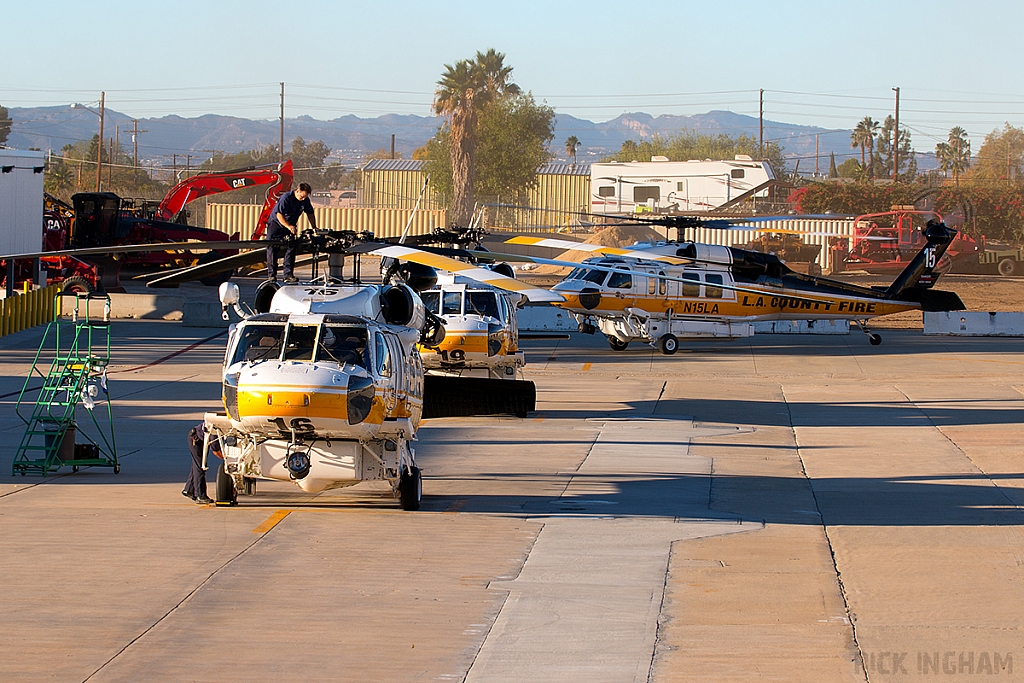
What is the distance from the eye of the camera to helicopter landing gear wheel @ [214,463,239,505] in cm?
1193

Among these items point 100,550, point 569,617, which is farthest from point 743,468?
point 100,550

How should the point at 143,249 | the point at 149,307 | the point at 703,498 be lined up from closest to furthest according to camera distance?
the point at 143,249, the point at 703,498, the point at 149,307

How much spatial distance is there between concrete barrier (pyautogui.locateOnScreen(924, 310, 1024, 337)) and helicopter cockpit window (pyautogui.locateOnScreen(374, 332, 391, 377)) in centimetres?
2568

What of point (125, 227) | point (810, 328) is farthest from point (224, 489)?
point (125, 227)

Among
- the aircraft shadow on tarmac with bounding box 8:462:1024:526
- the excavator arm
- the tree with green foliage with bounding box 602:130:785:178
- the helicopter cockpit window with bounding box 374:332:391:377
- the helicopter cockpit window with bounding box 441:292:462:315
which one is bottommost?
the aircraft shadow on tarmac with bounding box 8:462:1024:526

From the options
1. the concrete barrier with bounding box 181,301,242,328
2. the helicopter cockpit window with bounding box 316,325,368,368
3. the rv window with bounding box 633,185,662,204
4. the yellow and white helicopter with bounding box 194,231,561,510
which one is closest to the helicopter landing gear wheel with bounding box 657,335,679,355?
the concrete barrier with bounding box 181,301,242,328

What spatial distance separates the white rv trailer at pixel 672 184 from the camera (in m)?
75.0

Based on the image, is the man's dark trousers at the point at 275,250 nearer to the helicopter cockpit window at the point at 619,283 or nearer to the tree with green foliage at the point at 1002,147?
the helicopter cockpit window at the point at 619,283

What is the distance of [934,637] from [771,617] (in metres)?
1.14

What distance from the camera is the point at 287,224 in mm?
13891

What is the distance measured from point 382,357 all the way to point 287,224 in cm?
292

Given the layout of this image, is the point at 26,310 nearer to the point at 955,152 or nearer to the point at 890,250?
Result: the point at 890,250

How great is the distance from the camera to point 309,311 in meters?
12.5

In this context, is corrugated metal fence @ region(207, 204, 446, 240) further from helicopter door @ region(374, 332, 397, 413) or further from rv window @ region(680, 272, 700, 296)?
helicopter door @ region(374, 332, 397, 413)
